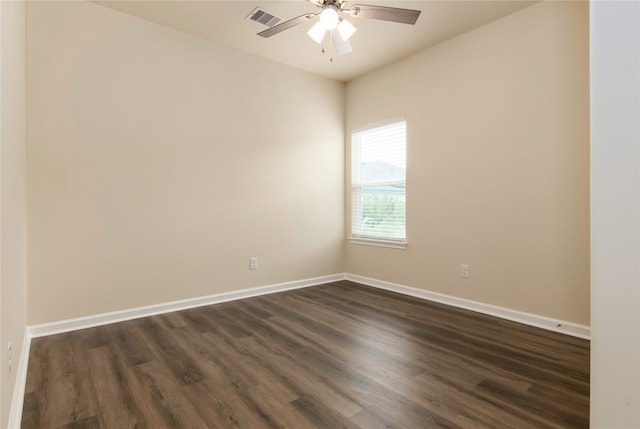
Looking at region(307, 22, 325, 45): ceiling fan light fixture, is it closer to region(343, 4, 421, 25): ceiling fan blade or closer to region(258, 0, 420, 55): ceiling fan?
region(258, 0, 420, 55): ceiling fan

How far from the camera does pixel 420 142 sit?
3818 mm

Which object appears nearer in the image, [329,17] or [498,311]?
[329,17]

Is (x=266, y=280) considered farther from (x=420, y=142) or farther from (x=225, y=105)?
(x=420, y=142)

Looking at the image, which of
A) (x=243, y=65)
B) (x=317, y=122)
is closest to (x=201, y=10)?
(x=243, y=65)

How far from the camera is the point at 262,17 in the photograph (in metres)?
3.07

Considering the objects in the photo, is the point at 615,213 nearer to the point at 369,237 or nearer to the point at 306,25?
the point at 306,25

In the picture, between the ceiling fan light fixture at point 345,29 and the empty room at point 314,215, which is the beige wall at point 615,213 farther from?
the ceiling fan light fixture at point 345,29

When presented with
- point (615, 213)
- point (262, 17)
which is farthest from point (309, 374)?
point (262, 17)

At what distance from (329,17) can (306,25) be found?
38.2 inches

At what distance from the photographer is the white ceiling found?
9.57 feet

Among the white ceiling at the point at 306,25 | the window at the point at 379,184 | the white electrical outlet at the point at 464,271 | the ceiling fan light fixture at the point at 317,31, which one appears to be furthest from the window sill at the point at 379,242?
the ceiling fan light fixture at the point at 317,31

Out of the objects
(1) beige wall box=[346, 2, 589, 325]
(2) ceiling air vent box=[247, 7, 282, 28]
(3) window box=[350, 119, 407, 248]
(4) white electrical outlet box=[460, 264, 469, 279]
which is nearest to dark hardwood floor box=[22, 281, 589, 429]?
(4) white electrical outlet box=[460, 264, 469, 279]

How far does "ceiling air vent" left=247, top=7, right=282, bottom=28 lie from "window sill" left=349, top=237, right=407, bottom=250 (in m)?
2.70

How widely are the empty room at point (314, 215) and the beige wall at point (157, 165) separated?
19 millimetres
